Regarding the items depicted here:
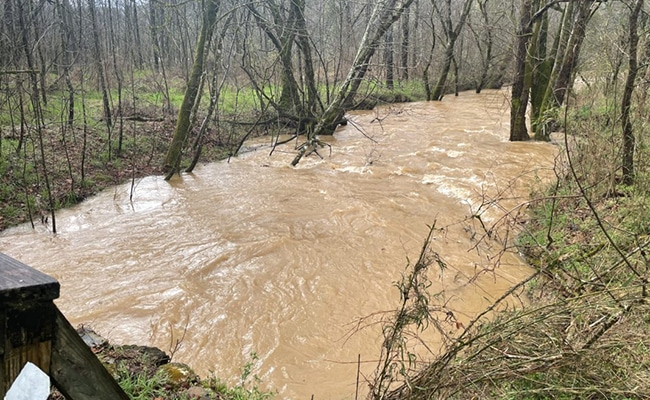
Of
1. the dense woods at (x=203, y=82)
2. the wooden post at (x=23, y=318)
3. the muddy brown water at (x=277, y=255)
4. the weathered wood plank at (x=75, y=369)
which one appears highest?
the dense woods at (x=203, y=82)

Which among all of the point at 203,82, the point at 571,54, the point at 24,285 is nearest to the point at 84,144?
the point at 203,82

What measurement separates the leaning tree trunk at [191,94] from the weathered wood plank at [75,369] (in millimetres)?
9516

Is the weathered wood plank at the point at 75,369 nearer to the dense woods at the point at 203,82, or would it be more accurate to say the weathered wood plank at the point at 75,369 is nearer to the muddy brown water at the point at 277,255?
the muddy brown water at the point at 277,255

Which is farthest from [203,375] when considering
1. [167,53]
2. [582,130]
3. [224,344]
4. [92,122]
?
[167,53]

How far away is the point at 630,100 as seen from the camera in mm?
6027

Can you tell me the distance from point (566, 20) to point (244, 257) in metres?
11.0

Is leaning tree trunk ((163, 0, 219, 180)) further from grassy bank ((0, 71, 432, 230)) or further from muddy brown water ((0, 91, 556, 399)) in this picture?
grassy bank ((0, 71, 432, 230))

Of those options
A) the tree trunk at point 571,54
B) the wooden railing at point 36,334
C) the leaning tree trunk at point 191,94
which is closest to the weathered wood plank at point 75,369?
the wooden railing at point 36,334

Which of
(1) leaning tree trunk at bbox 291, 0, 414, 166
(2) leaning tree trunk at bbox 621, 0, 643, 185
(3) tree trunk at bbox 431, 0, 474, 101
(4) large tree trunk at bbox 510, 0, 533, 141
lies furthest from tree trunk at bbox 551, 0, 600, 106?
(3) tree trunk at bbox 431, 0, 474, 101

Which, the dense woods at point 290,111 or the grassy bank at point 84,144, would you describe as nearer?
the dense woods at point 290,111

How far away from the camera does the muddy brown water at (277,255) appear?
471 cm

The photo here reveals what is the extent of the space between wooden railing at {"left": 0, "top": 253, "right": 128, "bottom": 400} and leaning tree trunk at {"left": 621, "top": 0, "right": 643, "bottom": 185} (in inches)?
271

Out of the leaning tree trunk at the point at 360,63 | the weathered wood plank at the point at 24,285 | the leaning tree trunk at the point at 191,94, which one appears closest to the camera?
the weathered wood plank at the point at 24,285

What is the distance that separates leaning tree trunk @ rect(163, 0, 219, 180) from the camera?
34.4ft
